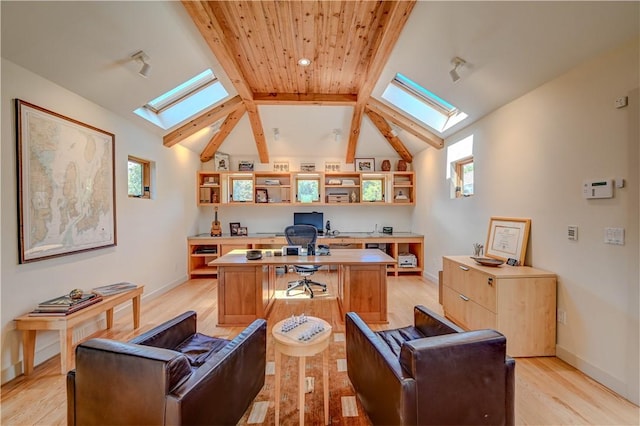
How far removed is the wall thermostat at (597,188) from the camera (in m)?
2.03

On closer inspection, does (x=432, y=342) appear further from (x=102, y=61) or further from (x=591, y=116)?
(x=102, y=61)

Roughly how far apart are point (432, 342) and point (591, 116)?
231cm

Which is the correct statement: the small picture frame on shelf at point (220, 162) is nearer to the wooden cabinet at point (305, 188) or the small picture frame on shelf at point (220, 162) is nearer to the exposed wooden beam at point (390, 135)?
the wooden cabinet at point (305, 188)

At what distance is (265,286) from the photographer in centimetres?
337

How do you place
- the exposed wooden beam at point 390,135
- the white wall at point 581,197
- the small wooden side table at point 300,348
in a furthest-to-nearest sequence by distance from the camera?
1. the exposed wooden beam at point 390,135
2. the white wall at point 581,197
3. the small wooden side table at point 300,348

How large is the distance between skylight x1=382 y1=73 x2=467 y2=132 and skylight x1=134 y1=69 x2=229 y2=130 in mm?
2610

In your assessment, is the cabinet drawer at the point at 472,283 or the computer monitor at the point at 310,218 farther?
the computer monitor at the point at 310,218

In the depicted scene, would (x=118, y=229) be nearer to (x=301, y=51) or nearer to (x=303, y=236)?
(x=303, y=236)

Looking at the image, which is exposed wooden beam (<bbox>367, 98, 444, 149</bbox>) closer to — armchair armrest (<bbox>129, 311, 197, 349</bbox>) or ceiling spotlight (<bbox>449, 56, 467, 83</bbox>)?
ceiling spotlight (<bbox>449, 56, 467, 83</bbox>)

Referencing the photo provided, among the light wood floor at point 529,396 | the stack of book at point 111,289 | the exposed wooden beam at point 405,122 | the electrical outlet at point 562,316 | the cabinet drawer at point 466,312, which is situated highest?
the exposed wooden beam at point 405,122

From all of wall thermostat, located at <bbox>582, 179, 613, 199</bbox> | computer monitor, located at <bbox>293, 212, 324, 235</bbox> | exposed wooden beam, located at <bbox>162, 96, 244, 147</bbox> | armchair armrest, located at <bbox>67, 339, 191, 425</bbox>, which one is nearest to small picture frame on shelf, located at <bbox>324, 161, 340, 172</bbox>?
computer monitor, located at <bbox>293, 212, 324, 235</bbox>

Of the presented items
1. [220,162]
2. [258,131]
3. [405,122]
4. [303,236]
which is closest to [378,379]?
[303,236]

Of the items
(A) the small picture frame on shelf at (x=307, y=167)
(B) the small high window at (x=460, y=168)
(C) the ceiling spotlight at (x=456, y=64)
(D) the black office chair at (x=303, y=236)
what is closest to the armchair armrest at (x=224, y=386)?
(D) the black office chair at (x=303, y=236)

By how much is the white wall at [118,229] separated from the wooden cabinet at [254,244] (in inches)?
11.9
